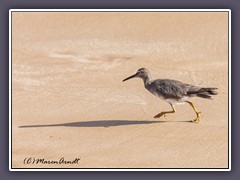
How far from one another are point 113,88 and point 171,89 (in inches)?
113

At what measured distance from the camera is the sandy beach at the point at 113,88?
13750mm

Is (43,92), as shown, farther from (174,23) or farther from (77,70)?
(174,23)

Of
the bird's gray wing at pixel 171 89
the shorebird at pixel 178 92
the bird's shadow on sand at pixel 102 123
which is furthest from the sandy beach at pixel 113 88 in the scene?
the bird's gray wing at pixel 171 89

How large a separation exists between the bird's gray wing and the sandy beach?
62cm

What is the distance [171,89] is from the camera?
14898 millimetres

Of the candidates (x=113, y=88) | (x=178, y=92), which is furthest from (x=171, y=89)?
(x=113, y=88)

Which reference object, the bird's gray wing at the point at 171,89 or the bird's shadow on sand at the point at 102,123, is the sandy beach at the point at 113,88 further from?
the bird's gray wing at the point at 171,89

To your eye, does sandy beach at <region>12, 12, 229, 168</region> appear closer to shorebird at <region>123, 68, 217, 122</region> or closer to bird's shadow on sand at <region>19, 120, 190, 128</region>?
bird's shadow on sand at <region>19, 120, 190, 128</region>

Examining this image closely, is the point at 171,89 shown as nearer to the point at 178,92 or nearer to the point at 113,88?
the point at 178,92

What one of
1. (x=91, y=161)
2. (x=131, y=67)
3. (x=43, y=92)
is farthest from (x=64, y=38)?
(x=91, y=161)

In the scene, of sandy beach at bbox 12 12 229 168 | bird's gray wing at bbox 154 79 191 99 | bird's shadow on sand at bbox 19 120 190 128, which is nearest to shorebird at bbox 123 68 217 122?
bird's gray wing at bbox 154 79 191 99

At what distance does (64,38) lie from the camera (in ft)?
70.9

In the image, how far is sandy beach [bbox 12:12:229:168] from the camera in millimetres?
13750

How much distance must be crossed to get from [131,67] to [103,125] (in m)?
4.46
